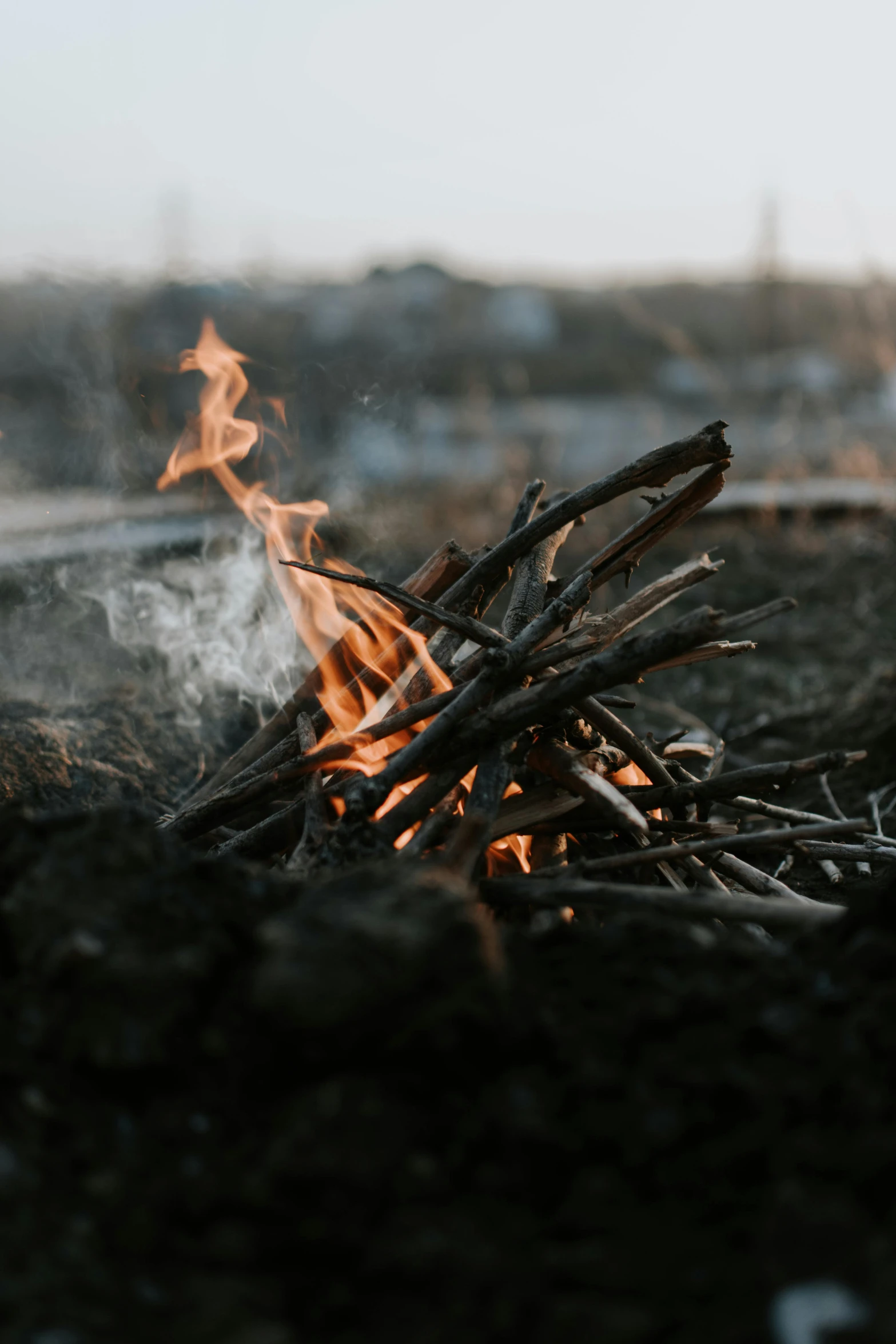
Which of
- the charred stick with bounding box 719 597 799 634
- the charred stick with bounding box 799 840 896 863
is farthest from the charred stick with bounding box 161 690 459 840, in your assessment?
the charred stick with bounding box 799 840 896 863

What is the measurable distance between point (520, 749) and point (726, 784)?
1.59ft

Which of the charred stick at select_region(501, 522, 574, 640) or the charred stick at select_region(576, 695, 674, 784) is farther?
the charred stick at select_region(501, 522, 574, 640)

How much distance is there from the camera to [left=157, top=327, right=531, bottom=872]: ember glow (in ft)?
7.41

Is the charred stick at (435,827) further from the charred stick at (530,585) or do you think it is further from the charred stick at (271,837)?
the charred stick at (530,585)

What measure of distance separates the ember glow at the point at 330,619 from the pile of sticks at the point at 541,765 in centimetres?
3

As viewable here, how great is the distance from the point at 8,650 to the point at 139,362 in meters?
9.24

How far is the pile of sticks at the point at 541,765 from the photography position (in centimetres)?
190

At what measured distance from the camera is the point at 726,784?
7.36 ft

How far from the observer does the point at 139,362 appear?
1209 cm

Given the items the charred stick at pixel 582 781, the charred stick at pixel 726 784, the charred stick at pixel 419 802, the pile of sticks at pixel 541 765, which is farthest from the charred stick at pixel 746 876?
the charred stick at pixel 419 802

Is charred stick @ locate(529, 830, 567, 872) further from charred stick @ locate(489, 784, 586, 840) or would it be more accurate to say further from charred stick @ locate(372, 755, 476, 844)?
charred stick @ locate(372, 755, 476, 844)

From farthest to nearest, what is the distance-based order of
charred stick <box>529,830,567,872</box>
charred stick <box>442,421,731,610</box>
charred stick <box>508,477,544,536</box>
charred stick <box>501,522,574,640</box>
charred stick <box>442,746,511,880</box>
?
1. charred stick <box>508,477,544,536</box>
2. charred stick <box>501,522,574,640</box>
3. charred stick <box>442,421,731,610</box>
4. charred stick <box>529,830,567,872</box>
5. charred stick <box>442,746,511,880</box>

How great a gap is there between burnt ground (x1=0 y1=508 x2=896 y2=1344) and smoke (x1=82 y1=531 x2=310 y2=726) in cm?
206

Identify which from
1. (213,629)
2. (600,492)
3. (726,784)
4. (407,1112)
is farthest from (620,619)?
(213,629)
